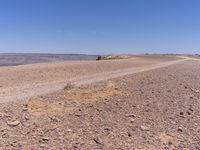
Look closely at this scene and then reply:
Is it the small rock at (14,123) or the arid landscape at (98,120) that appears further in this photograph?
the small rock at (14,123)

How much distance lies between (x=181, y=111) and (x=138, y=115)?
5.69 feet

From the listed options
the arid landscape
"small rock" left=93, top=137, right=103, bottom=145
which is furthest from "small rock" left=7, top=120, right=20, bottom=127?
"small rock" left=93, top=137, right=103, bottom=145

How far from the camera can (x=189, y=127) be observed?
10016mm

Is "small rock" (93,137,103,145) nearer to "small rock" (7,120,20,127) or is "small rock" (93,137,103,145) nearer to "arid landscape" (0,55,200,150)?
"arid landscape" (0,55,200,150)

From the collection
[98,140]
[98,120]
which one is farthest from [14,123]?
[98,120]

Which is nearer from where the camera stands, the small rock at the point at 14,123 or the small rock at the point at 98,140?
the small rock at the point at 98,140

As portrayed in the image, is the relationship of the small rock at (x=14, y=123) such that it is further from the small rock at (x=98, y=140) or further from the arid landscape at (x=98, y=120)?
the small rock at (x=98, y=140)

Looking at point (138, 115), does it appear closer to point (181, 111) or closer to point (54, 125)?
point (181, 111)

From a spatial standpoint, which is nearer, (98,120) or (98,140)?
(98,140)

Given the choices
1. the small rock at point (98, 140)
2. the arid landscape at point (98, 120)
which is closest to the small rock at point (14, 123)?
the arid landscape at point (98, 120)

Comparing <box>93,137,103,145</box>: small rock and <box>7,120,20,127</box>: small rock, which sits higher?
<box>7,120,20,127</box>: small rock

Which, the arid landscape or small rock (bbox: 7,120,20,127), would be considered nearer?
the arid landscape

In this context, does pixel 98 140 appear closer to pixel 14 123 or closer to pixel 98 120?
pixel 98 120

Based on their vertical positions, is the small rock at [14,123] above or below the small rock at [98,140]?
above
